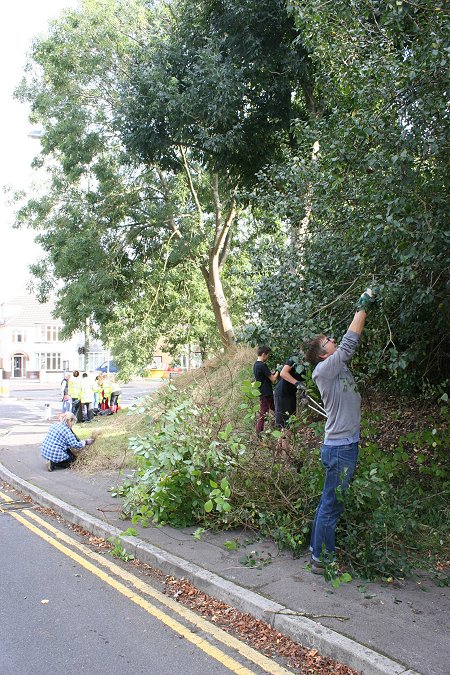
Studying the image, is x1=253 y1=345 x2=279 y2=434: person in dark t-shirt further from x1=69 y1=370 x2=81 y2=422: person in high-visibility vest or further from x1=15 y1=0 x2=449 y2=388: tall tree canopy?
x1=69 y1=370 x2=81 y2=422: person in high-visibility vest

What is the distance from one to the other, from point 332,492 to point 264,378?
4346mm

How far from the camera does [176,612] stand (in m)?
4.59

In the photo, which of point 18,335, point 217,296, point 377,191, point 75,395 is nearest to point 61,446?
point 75,395

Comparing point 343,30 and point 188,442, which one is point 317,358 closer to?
point 188,442

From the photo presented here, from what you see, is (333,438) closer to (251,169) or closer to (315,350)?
(315,350)

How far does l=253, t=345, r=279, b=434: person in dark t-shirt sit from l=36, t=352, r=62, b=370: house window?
2638 inches

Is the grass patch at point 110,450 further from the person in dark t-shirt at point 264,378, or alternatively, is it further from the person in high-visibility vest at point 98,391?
the person in high-visibility vest at point 98,391

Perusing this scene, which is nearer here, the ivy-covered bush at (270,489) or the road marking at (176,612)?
the road marking at (176,612)

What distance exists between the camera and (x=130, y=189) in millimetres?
18109

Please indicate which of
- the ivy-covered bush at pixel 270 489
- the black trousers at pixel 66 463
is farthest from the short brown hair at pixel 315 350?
the black trousers at pixel 66 463

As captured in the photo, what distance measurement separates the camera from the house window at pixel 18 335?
7088 centimetres

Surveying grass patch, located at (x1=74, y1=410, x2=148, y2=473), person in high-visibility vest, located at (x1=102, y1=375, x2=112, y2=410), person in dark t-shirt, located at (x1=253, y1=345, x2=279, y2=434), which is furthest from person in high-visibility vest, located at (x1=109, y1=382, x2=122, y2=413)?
person in dark t-shirt, located at (x1=253, y1=345, x2=279, y2=434)

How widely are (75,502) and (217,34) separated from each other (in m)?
8.77

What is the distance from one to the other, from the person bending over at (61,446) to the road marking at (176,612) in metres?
3.52
